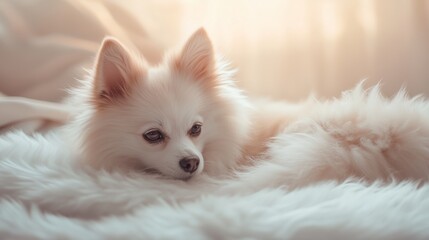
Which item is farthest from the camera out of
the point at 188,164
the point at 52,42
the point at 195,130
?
the point at 52,42

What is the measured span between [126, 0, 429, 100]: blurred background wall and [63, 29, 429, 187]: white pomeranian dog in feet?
1.20

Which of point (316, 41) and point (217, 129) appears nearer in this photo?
point (217, 129)

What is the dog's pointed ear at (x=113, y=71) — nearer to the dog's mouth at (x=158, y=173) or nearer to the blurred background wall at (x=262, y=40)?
the dog's mouth at (x=158, y=173)

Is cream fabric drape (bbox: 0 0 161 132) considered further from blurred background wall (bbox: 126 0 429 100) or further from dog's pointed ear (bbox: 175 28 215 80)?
dog's pointed ear (bbox: 175 28 215 80)

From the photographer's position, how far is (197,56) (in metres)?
1.36

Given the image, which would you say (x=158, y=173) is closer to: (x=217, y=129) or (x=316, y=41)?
(x=217, y=129)

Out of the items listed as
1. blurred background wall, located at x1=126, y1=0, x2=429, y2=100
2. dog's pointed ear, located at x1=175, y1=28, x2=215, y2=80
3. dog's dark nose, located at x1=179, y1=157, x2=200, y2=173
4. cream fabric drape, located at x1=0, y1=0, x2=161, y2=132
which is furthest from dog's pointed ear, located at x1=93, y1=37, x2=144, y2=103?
blurred background wall, located at x1=126, y1=0, x2=429, y2=100

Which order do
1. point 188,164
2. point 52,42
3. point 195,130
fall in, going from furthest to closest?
point 52,42, point 195,130, point 188,164

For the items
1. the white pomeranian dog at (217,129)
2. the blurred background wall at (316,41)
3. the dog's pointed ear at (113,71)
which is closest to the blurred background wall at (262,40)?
the blurred background wall at (316,41)

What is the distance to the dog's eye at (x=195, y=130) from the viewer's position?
1.31 meters

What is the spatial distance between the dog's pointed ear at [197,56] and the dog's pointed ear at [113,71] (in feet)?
0.39

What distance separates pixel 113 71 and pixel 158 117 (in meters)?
0.17

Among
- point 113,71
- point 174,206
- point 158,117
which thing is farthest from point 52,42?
point 174,206

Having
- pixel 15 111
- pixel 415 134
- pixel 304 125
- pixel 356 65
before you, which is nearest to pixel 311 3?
pixel 356 65
